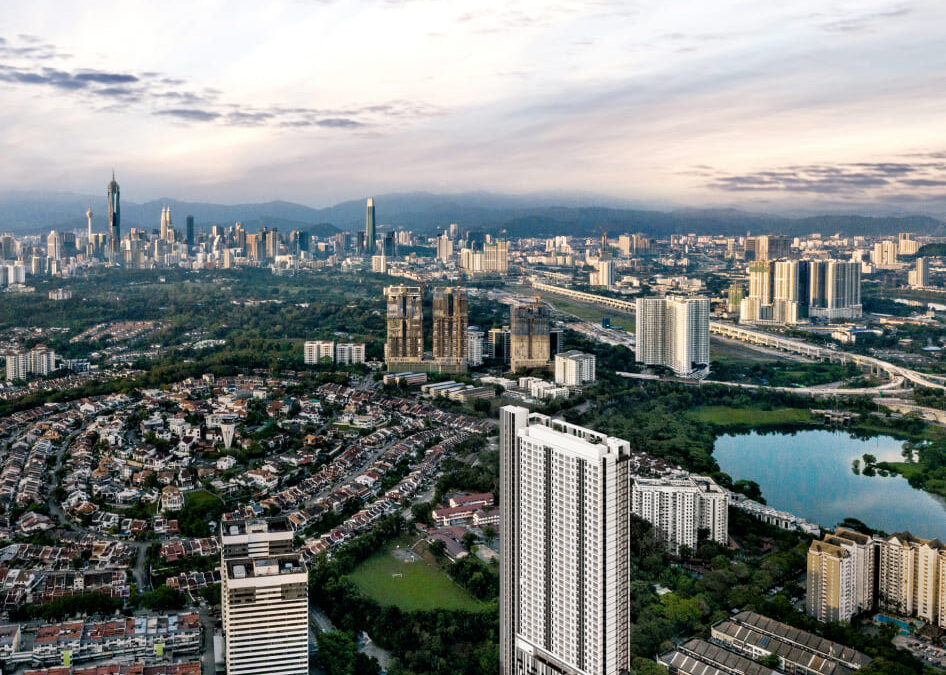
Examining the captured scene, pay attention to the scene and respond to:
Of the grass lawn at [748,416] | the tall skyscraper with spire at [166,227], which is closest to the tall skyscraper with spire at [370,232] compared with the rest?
the tall skyscraper with spire at [166,227]

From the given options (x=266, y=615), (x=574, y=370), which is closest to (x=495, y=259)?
(x=574, y=370)

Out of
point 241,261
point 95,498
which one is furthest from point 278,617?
point 241,261

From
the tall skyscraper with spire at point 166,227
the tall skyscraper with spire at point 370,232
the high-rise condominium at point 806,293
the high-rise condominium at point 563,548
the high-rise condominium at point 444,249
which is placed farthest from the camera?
the tall skyscraper with spire at point 370,232

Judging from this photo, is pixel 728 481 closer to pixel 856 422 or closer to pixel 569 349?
pixel 856 422

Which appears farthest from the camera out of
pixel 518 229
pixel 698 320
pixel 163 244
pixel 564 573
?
pixel 518 229

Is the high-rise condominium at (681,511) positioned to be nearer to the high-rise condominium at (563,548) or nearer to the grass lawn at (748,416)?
the high-rise condominium at (563,548)

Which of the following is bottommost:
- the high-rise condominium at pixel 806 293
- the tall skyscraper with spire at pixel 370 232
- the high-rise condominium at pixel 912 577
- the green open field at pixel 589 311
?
the high-rise condominium at pixel 912 577

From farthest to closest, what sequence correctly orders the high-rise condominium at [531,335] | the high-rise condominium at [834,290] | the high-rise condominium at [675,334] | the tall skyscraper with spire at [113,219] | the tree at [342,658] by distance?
the tall skyscraper with spire at [113,219], the high-rise condominium at [834,290], the high-rise condominium at [675,334], the high-rise condominium at [531,335], the tree at [342,658]

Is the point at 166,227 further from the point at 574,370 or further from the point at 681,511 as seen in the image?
the point at 681,511
